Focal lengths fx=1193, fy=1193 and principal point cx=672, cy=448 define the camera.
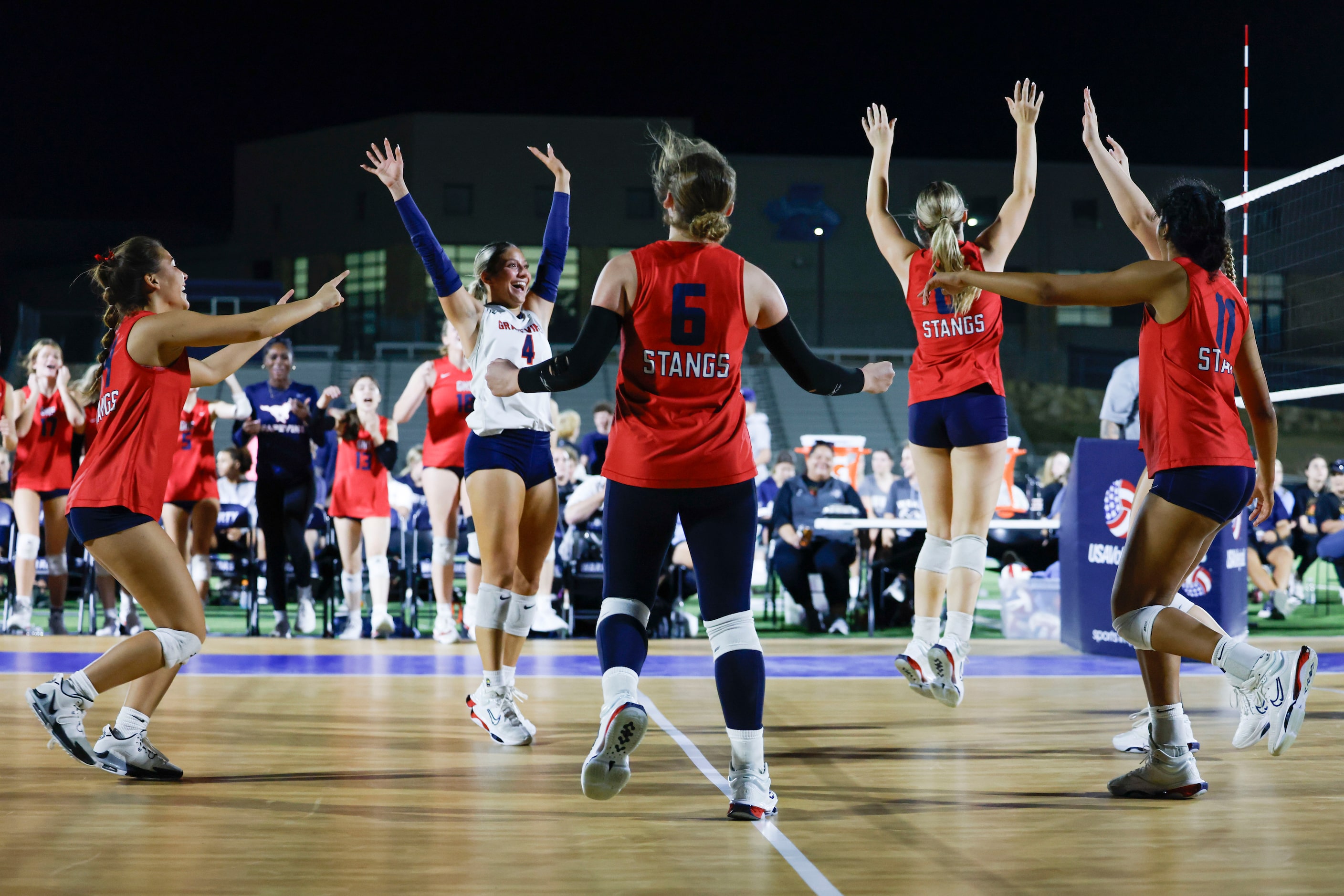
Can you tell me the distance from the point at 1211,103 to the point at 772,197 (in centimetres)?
1102

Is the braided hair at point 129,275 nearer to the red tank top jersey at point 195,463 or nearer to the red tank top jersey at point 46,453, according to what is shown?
the red tank top jersey at point 195,463

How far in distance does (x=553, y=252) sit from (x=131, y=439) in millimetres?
1672

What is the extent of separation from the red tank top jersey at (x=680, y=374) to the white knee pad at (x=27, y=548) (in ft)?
22.7

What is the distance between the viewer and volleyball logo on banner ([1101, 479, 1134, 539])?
23.3 ft

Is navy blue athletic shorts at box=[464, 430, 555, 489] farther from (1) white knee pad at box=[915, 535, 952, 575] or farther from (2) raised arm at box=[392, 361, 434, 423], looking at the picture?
(2) raised arm at box=[392, 361, 434, 423]

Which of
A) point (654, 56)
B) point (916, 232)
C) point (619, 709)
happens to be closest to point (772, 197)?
point (654, 56)

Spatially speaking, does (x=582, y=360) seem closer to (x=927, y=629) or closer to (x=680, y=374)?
(x=680, y=374)

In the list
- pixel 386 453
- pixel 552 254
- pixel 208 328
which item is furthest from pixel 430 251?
pixel 386 453

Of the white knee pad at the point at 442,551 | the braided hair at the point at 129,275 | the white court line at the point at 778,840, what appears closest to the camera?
the white court line at the point at 778,840

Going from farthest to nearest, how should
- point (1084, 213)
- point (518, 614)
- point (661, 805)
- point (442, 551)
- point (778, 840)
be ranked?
point (1084, 213), point (442, 551), point (518, 614), point (661, 805), point (778, 840)

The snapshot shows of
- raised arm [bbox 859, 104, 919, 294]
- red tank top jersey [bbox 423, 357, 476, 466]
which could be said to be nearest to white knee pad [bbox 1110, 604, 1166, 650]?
raised arm [bbox 859, 104, 919, 294]

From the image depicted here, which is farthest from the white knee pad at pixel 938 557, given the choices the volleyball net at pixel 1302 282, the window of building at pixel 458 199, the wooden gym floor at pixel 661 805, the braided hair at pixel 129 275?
the window of building at pixel 458 199

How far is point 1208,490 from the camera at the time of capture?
3.33 metres

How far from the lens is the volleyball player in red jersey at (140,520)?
348 cm
